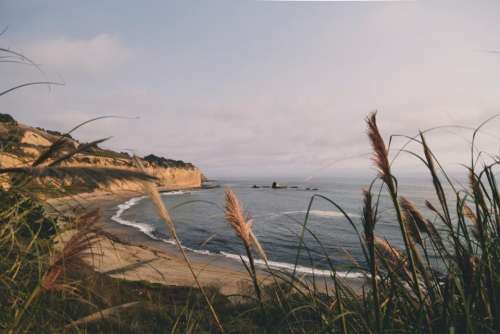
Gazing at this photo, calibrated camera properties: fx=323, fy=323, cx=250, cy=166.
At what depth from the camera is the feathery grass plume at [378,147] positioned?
122 cm

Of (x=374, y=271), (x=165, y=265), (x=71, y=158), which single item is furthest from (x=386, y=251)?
(x=165, y=265)

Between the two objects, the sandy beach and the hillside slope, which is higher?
the hillside slope

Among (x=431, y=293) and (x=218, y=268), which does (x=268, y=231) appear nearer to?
(x=218, y=268)

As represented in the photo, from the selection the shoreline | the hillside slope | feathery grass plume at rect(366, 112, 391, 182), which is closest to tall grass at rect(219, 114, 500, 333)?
feathery grass plume at rect(366, 112, 391, 182)

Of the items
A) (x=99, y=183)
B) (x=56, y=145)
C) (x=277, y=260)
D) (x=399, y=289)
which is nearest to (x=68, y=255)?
(x=56, y=145)

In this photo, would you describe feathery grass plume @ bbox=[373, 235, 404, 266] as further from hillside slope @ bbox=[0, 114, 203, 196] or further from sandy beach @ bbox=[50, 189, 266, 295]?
sandy beach @ bbox=[50, 189, 266, 295]

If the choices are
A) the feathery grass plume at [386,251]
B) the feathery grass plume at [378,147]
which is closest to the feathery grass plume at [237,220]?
the feathery grass plume at [378,147]

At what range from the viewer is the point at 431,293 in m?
1.63

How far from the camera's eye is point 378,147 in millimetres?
1223

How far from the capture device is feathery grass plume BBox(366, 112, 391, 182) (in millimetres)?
1222

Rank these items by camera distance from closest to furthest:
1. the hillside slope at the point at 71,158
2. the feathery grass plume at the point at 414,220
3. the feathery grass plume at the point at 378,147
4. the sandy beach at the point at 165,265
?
the hillside slope at the point at 71,158
the feathery grass plume at the point at 378,147
the feathery grass plume at the point at 414,220
the sandy beach at the point at 165,265

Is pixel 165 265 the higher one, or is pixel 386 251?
pixel 386 251

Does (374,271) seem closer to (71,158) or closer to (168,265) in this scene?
(71,158)

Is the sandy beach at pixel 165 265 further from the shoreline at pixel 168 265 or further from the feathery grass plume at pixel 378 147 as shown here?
the feathery grass plume at pixel 378 147
